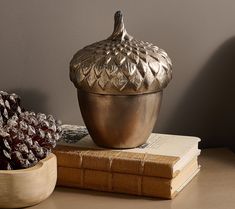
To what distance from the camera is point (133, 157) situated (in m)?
0.81

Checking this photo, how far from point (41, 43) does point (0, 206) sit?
0.29 meters

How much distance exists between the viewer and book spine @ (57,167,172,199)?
796 millimetres

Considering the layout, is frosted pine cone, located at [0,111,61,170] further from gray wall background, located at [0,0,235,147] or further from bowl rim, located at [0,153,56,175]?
gray wall background, located at [0,0,235,147]

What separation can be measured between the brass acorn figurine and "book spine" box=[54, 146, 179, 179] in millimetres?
30

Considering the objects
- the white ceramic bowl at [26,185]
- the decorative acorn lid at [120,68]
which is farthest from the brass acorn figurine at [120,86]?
the white ceramic bowl at [26,185]

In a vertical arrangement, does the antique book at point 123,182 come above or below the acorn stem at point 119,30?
below

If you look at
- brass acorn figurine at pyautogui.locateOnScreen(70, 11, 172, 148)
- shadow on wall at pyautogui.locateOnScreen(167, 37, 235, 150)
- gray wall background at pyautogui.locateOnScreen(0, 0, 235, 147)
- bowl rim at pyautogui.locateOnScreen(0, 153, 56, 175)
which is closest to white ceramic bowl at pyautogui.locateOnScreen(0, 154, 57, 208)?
bowl rim at pyautogui.locateOnScreen(0, 153, 56, 175)

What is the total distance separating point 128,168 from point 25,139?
0.48 ft

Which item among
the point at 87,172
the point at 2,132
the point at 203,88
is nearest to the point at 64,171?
the point at 87,172

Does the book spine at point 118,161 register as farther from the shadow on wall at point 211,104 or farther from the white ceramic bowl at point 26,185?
the shadow on wall at point 211,104

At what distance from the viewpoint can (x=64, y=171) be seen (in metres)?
0.84

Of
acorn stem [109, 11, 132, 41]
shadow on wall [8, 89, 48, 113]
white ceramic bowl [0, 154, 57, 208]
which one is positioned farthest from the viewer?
shadow on wall [8, 89, 48, 113]

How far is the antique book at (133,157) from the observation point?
0.79 m

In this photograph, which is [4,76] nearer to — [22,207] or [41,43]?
[41,43]
